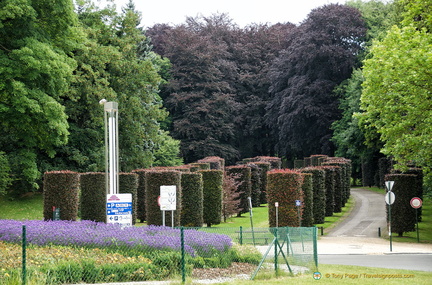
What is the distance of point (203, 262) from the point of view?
48.0 feet

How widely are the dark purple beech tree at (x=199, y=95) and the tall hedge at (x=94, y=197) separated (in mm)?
35784

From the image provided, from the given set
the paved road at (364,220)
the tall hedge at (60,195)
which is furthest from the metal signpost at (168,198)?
the paved road at (364,220)

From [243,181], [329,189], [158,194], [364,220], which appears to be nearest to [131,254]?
[158,194]

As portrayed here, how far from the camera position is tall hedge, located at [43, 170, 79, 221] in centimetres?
3050

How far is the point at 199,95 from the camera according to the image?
69.2 m

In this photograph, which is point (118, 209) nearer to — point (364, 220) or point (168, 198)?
point (168, 198)

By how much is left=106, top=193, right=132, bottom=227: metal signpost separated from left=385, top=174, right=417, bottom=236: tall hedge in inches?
760

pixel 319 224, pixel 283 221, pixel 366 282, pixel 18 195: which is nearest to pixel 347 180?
pixel 319 224

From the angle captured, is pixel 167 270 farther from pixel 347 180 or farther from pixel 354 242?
pixel 347 180

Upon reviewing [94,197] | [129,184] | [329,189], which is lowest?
[329,189]

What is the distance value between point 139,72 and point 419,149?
25591 mm

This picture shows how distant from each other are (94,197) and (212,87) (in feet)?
132

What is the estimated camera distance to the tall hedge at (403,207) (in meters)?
33.9

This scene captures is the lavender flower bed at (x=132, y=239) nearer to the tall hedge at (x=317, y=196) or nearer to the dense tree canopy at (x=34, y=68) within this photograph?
the dense tree canopy at (x=34, y=68)
